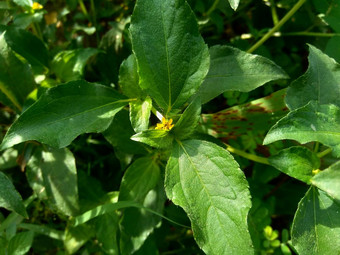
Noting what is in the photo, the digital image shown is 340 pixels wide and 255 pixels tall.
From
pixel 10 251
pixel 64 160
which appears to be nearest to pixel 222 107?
pixel 64 160

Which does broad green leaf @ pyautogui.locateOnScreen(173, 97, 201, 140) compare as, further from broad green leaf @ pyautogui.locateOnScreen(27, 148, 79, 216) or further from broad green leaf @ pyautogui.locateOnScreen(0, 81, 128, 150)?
broad green leaf @ pyautogui.locateOnScreen(27, 148, 79, 216)

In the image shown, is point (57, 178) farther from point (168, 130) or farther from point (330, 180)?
point (330, 180)

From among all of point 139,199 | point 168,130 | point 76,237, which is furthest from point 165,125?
point 76,237

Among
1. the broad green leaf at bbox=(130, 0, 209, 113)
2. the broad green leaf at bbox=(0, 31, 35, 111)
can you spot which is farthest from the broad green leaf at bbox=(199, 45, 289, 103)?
the broad green leaf at bbox=(0, 31, 35, 111)

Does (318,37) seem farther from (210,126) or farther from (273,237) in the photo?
(273,237)

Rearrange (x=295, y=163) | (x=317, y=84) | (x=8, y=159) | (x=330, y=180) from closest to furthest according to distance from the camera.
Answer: (x=330, y=180) < (x=295, y=163) < (x=317, y=84) < (x=8, y=159)

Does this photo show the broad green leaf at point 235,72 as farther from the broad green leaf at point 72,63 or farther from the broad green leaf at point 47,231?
the broad green leaf at point 47,231
